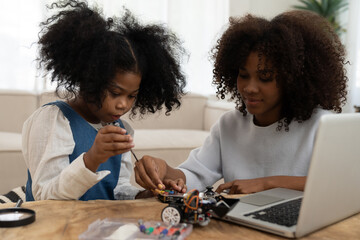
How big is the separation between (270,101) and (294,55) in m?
0.15

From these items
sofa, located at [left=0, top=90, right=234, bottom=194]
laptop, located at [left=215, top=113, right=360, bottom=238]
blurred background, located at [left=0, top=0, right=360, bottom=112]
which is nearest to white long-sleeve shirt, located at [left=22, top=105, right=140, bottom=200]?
laptop, located at [left=215, top=113, right=360, bottom=238]

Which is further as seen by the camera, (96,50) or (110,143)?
(96,50)

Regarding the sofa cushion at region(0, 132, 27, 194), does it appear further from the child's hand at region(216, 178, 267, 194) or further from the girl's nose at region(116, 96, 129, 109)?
the child's hand at region(216, 178, 267, 194)

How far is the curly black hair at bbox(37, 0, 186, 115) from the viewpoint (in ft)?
3.75

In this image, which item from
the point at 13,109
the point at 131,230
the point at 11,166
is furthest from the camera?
the point at 13,109

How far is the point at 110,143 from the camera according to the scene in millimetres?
931

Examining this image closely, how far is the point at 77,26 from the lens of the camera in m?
1.17

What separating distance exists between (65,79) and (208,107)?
2198 mm

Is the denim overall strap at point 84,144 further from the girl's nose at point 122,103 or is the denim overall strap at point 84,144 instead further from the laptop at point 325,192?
the laptop at point 325,192

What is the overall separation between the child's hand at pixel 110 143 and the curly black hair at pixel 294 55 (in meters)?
0.52

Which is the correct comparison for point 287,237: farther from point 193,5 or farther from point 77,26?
point 193,5

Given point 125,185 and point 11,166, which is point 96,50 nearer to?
point 125,185

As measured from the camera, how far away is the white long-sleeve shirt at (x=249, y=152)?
1344 mm

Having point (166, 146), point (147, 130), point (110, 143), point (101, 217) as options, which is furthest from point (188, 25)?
point (101, 217)
